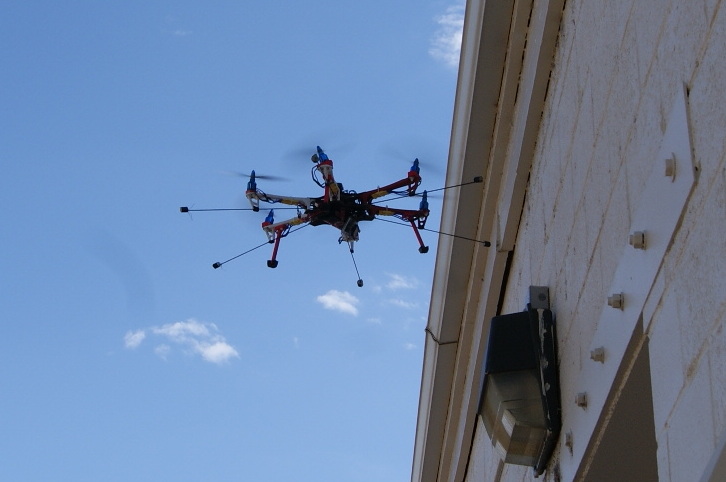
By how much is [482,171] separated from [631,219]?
340 cm

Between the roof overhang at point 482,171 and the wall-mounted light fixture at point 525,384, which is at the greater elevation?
the roof overhang at point 482,171

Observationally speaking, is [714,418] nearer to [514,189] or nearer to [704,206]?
[704,206]

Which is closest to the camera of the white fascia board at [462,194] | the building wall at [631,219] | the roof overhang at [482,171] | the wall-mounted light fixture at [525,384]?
the building wall at [631,219]

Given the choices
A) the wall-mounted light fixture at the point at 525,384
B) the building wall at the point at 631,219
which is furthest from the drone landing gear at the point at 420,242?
the wall-mounted light fixture at the point at 525,384

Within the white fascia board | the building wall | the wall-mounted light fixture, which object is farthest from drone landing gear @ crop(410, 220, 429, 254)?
the wall-mounted light fixture

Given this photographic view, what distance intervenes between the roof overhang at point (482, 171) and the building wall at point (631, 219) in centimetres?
19

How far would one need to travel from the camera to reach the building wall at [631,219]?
3.11 m

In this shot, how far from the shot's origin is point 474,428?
29.8 feet

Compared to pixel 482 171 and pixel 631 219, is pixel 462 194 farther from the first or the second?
pixel 631 219

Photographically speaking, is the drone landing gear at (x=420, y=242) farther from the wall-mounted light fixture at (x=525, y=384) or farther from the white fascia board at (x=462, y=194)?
the wall-mounted light fixture at (x=525, y=384)

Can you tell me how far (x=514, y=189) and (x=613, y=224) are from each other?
90.3 inches

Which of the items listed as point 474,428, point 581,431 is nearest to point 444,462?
point 474,428

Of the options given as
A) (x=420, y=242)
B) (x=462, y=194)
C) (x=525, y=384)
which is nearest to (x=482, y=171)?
(x=462, y=194)

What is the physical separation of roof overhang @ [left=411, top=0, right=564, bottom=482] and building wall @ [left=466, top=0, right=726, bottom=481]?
192mm
